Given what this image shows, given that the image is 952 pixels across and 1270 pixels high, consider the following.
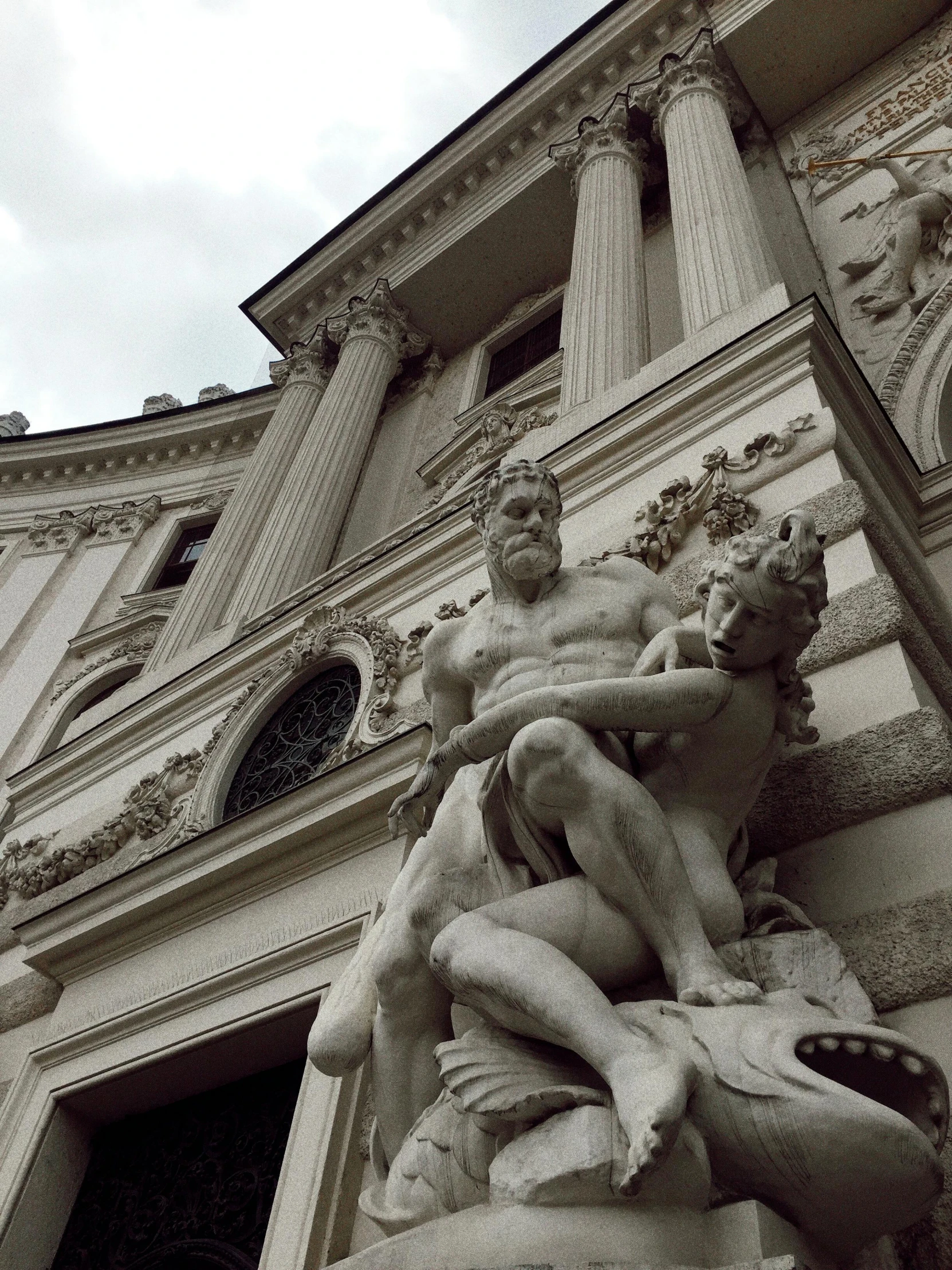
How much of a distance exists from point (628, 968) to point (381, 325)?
15534 mm

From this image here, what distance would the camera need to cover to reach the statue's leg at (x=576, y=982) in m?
2.65

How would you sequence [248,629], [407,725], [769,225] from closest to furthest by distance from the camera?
[407,725], [248,629], [769,225]

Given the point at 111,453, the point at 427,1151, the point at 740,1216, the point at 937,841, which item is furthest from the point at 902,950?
the point at 111,453

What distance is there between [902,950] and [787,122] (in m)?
14.5

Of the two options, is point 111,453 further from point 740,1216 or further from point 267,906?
point 740,1216

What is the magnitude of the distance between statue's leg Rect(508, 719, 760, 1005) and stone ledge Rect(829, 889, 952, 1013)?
2.72 feet

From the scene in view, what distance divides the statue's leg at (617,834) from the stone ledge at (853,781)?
→ 3.40 feet

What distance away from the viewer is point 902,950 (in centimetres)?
385

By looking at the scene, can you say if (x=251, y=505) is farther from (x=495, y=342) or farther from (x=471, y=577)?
(x=471, y=577)

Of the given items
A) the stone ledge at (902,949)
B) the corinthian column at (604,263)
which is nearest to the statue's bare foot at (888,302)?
the corinthian column at (604,263)

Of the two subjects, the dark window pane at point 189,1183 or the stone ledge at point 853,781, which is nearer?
the stone ledge at point 853,781

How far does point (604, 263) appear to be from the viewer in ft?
40.5

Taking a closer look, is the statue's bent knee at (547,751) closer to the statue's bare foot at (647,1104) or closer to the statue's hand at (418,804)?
the statue's hand at (418,804)

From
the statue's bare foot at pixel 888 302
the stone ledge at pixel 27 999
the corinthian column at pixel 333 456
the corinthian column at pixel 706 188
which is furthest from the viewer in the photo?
the corinthian column at pixel 333 456
